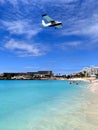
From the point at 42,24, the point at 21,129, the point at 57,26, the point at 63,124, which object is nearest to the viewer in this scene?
the point at 21,129

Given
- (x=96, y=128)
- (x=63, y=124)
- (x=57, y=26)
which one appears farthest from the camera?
(x=57, y=26)

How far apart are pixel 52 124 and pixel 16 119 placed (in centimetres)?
339

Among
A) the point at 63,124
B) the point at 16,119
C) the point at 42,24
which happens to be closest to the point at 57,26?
the point at 42,24

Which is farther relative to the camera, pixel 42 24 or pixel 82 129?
pixel 42 24

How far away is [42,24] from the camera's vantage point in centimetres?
2975

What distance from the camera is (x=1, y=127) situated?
14.7 m

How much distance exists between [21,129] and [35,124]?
5.31ft

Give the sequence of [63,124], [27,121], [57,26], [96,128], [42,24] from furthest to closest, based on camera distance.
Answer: [42,24] < [57,26] < [27,121] < [63,124] < [96,128]

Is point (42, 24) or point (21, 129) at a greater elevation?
point (42, 24)

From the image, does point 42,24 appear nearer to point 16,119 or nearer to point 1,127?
point 16,119

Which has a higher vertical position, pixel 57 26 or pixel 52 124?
pixel 57 26

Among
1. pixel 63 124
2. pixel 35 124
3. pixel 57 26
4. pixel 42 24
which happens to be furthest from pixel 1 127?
pixel 42 24

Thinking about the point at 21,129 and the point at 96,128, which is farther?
the point at 21,129

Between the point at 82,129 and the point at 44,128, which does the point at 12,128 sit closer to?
the point at 44,128
